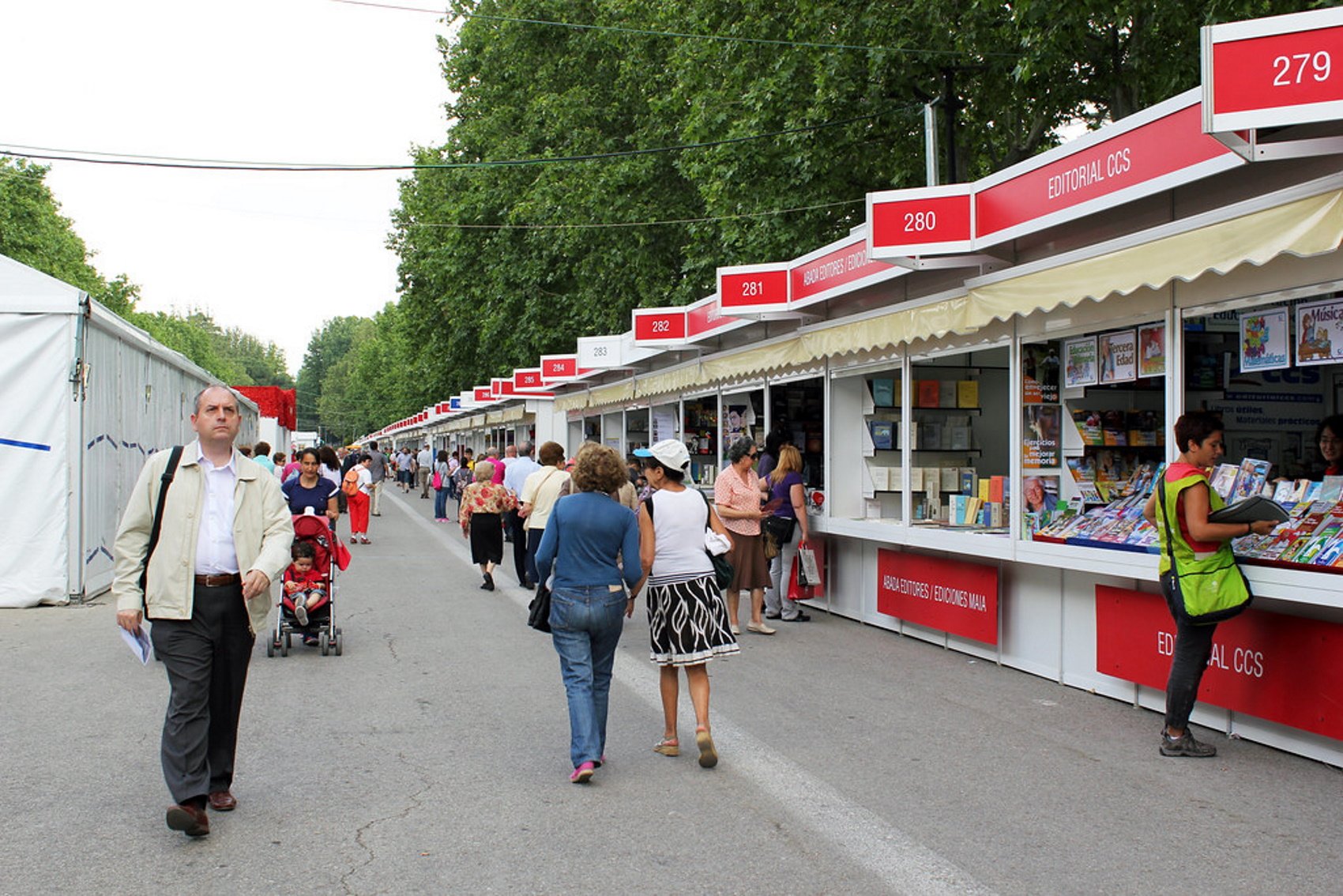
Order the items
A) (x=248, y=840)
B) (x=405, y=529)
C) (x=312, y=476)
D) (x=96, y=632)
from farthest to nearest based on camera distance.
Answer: (x=405, y=529), (x=312, y=476), (x=96, y=632), (x=248, y=840)

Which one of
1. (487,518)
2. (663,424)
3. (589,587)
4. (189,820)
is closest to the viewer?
(189,820)

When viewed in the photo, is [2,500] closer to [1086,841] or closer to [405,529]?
[1086,841]

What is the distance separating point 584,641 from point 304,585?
4301 mm

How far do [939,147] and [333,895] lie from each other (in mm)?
18366

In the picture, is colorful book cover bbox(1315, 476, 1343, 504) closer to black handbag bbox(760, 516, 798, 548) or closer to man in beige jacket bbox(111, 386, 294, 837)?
black handbag bbox(760, 516, 798, 548)

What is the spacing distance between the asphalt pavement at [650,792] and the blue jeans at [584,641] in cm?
21

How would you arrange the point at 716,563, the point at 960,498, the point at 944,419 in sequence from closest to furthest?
the point at 716,563
the point at 960,498
the point at 944,419

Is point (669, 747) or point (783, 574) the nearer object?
point (669, 747)

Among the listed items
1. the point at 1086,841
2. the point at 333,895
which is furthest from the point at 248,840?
the point at 1086,841

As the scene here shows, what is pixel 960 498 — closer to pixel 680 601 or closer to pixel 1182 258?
pixel 1182 258

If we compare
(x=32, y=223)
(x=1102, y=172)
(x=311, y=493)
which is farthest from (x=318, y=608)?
(x=32, y=223)

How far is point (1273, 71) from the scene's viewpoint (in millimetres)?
5215

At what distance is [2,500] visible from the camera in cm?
1159

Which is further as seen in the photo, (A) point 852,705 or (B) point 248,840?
(A) point 852,705
